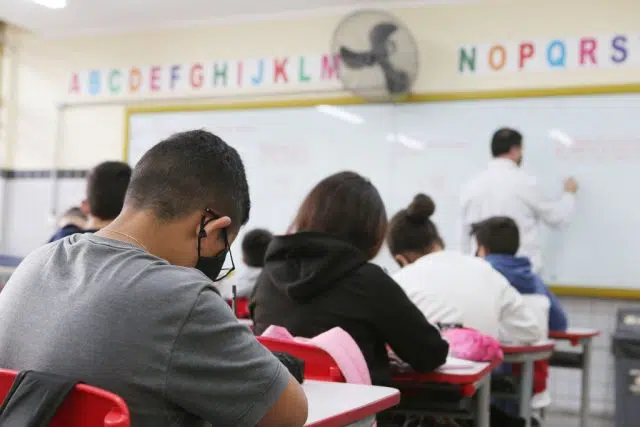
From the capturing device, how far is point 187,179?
1.17 meters

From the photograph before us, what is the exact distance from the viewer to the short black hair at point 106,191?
2887 millimetres

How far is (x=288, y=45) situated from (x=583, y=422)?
3.21 metres

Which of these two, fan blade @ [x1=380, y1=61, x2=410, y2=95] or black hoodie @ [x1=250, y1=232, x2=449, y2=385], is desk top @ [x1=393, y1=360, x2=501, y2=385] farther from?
fan blade @ [x1=380, y1=61, x2=410, y2=95]

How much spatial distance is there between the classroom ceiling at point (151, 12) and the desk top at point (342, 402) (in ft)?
13.4

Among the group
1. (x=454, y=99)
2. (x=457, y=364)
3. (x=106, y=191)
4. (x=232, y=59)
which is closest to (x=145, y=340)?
(x=457, y=364)

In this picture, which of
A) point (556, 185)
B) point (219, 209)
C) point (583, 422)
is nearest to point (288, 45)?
point (556, 185)

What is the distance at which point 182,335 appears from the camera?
1.03m

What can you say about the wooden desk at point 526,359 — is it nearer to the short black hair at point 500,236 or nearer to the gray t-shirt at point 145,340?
the short black hair at point 500,236

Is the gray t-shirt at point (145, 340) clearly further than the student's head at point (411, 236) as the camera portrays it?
No

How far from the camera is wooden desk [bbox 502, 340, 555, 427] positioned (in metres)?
2.99

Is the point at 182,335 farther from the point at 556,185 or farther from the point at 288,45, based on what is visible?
the point at 288,45

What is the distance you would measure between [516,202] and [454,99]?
2.74ft

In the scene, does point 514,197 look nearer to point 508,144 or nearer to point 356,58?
point 508,144

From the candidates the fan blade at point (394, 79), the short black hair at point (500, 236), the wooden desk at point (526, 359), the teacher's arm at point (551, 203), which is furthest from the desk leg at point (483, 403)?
the fan blade at point (394, 79)
